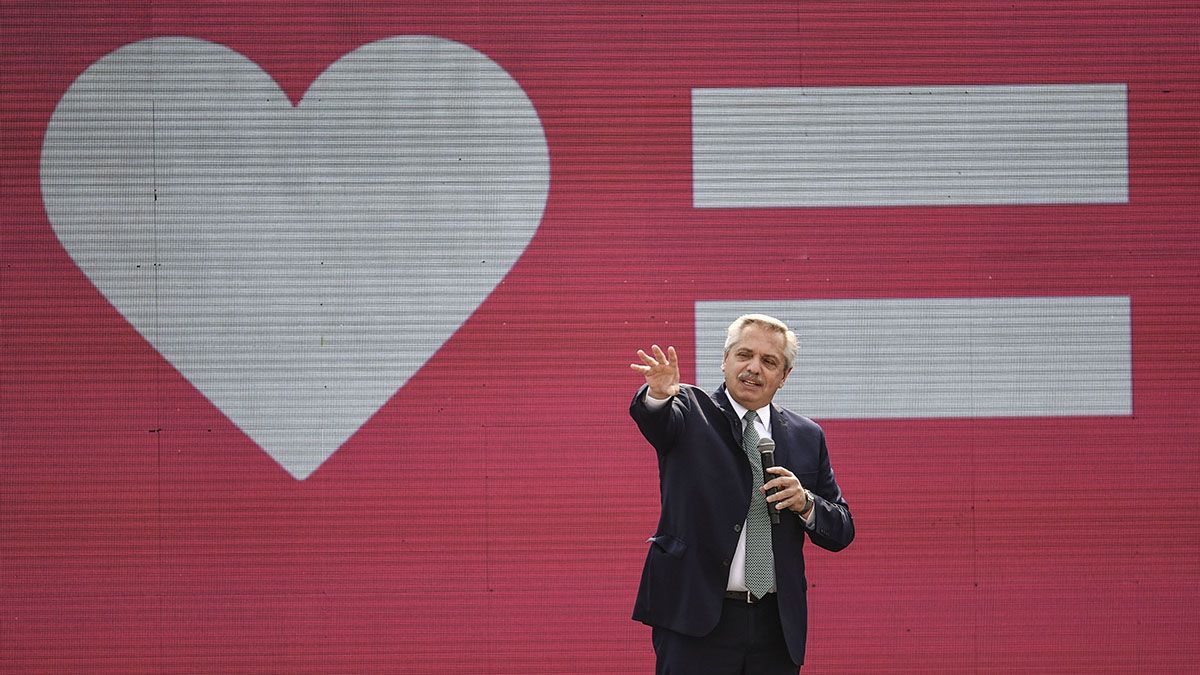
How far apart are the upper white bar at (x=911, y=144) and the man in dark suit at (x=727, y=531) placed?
3.61 ft

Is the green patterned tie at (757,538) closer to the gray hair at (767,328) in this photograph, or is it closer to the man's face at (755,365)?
the man's face at (755,365)

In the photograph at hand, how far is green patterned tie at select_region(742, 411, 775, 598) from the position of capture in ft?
7.83

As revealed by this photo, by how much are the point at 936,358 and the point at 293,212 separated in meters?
2.03

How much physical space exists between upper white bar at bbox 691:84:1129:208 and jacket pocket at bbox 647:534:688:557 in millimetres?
1388

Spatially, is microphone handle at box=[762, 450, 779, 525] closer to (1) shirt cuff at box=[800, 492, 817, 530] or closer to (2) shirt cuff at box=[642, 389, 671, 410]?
(1) shirt cuff at box=[800, 492, 817, 530]

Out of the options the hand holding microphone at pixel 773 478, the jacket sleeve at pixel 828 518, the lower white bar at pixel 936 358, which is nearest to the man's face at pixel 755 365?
the hand holding microphone at pixel 773 478

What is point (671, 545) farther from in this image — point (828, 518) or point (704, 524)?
point (828, 518)

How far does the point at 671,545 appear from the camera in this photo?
238 centimetres

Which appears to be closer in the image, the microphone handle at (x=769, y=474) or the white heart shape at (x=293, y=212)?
the microphone handle at (x=769, y=474)

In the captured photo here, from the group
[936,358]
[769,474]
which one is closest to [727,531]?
[769,474]

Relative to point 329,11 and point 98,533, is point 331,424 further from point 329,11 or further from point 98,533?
point 329,11

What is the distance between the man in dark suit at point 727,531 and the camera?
2342 mm

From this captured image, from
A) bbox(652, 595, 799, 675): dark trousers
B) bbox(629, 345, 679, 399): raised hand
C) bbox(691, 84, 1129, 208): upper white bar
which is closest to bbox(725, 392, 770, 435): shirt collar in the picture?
bbox(629, 345, 679, 399): raised hand

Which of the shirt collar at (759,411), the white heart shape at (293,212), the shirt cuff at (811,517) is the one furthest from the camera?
the white heart shape at (293,212)
